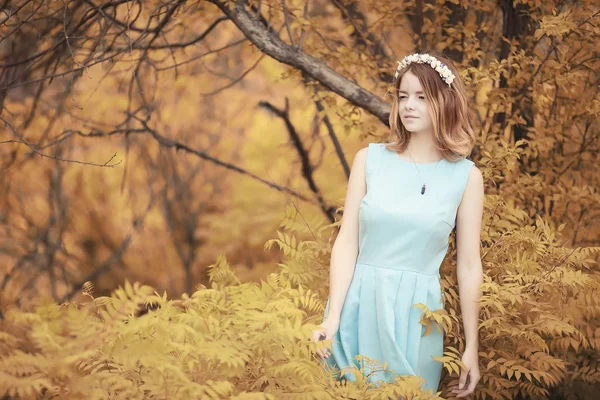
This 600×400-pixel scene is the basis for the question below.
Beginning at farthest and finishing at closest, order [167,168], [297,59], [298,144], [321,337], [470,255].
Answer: [167,168]
[298,144]
[297,59]
[470,255]
[321,337]

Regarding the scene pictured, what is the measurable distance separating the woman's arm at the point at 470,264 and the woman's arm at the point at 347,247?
0.34 metres

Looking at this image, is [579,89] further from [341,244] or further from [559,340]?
[341,244]

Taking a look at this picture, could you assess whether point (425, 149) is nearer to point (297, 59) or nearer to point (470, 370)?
point (470, 370)

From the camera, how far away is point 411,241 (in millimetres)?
2336

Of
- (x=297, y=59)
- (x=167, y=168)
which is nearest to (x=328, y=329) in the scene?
(x=297, y=59)

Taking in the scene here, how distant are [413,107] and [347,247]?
52 cm

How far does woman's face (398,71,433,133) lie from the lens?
2408 millimetres

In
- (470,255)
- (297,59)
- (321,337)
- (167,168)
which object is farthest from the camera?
(167,168)

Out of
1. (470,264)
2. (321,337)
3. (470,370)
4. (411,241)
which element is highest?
(411,241)

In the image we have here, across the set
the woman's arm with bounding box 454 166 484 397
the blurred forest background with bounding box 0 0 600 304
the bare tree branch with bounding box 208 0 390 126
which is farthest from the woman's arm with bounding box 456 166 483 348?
the blurred forest background with bounding box 0 0 600 304

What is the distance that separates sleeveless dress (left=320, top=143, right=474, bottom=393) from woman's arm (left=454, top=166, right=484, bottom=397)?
1.7 inches

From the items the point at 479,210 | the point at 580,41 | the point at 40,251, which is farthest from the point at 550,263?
the point at 40,251

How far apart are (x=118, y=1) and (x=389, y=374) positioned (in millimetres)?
3000

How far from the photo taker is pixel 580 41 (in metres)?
3.98
